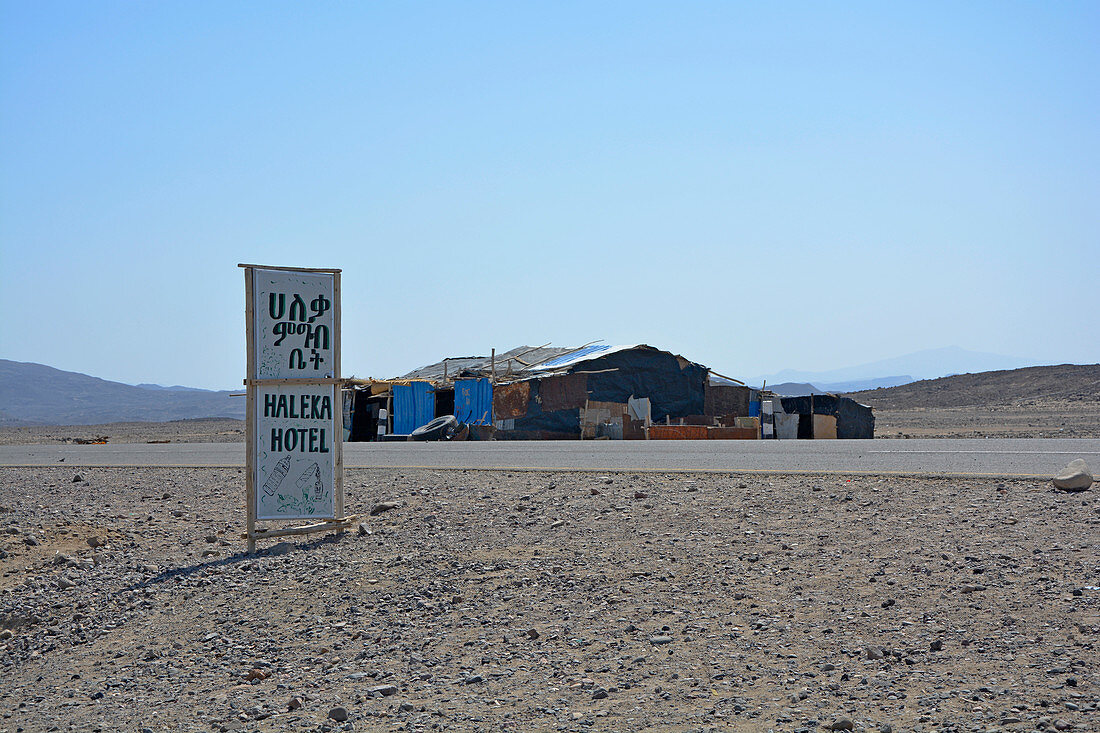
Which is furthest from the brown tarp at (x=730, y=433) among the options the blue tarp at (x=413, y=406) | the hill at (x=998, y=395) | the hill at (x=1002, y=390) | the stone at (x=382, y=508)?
the hill at (x=1002, y=390)

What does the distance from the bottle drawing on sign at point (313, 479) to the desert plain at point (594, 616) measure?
0.56 metres

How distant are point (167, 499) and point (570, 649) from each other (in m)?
9.76

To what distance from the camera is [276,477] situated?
1040 cm

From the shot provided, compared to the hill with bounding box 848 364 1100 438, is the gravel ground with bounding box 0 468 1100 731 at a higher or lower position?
lower

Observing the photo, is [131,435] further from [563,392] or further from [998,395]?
[998,395]

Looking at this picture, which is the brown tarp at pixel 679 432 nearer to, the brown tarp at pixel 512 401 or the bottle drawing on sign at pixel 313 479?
the brown tarp at pixel 512 401

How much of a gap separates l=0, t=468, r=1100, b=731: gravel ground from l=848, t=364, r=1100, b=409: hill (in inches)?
2619

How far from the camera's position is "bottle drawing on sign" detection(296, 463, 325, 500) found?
10547mm

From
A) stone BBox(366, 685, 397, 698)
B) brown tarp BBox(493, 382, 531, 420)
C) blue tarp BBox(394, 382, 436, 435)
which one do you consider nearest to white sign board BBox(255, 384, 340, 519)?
stone BBox(366, 685, 397, 698)

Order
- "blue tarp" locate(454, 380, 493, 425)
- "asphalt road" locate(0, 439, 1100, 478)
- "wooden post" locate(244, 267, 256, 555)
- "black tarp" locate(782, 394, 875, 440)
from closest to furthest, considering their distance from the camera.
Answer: "wooden post" locate(244, 267, 256, 555) → "asphalt road" locate(0, 439, 1100, 478) → "blue tarp" locate(454, 380, 493, 425) → "black tarp" locate(782, 394, 875, 440)

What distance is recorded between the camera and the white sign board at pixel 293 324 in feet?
33.2

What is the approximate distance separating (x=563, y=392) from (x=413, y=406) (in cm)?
595

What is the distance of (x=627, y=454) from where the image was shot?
17.6 metres

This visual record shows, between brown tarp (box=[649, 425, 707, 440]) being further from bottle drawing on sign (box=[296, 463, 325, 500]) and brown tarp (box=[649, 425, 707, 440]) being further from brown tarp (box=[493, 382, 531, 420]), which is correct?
bottle drawing on sign (box=[296, 463, 325, 500])
